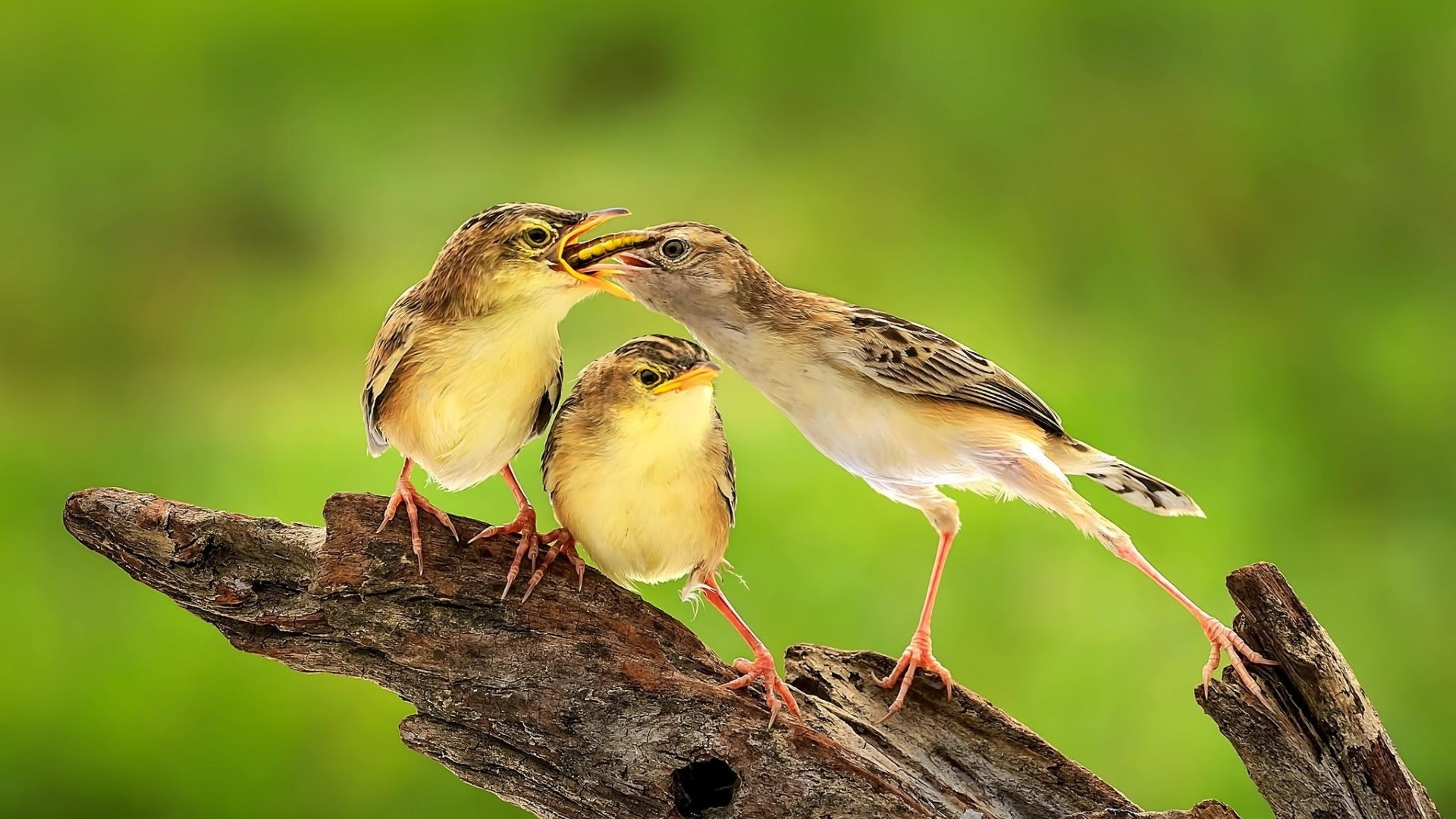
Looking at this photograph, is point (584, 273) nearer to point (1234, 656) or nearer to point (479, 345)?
point (479, 345)

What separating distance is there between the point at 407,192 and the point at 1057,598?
320 centimetres

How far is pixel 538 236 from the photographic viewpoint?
2.97 m

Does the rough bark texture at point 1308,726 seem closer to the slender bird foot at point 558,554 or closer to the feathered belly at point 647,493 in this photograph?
the feathered belly at point 647,493

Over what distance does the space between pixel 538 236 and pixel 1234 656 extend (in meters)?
1.90

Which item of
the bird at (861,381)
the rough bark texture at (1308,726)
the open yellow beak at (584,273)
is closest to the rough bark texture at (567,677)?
the rough bark texture at (1308,726)

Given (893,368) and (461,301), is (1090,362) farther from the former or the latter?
(461,301)

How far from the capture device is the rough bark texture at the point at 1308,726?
10.1 feet

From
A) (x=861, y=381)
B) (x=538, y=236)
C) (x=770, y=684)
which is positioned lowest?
(x=770, y=684)

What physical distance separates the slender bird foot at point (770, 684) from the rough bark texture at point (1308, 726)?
1.01 m

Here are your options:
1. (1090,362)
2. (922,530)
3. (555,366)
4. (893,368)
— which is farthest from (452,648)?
(1090,362)

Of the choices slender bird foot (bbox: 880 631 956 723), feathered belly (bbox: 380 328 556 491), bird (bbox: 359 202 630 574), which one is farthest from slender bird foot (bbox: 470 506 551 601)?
slender bird foot (bbox: 880 631 956 723)

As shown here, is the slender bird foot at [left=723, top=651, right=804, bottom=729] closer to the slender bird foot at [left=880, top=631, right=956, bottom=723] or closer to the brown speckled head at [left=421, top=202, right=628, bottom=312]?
the slender bird foot at [left=880, top=631, right=956, bottom=723]

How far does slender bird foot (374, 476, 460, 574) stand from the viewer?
310 cm

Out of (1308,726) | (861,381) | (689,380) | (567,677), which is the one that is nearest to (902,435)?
(861,381)
